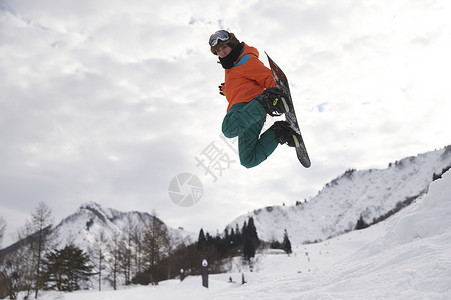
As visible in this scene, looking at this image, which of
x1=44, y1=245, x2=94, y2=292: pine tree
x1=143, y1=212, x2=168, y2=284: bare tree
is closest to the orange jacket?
x1=143, y1=212, x2=168, y2=284: bare tree

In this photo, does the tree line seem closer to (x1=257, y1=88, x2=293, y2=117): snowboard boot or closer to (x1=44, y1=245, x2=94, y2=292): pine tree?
(x1=44, y1=245, x2=94, y2=292): pine tree

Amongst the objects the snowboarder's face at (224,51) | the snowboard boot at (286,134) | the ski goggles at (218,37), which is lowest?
the snowboard boot at (286,134)

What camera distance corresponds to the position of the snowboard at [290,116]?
4213mm

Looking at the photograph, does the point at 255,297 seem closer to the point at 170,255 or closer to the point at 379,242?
the point at 379,242

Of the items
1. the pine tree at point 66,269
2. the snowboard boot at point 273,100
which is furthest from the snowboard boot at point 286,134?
the pine tree at point 66,269

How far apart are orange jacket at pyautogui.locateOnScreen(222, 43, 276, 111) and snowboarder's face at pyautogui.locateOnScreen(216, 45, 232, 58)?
18cm

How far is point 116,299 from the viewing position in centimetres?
1608

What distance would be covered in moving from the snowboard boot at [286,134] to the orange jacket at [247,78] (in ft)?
2.07

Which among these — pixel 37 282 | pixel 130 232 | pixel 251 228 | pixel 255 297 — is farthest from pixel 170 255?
pixel 251 228

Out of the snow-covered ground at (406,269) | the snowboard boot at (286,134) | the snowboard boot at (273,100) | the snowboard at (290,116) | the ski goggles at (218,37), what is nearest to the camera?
the snow-covered ground at (406,269)

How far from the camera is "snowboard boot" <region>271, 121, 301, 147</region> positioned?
14.6ft

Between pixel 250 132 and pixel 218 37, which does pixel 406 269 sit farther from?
pixel 218 37

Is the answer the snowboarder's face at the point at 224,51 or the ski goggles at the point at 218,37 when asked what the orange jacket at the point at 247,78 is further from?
the ski goggles at the point at 218,37

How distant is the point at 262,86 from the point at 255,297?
3.46 metres
